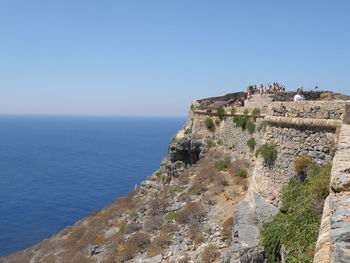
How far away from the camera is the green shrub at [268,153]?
12.4 m

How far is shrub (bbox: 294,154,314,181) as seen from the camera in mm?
10617

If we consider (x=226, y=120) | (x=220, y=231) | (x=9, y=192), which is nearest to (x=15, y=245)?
(x=9, y=192)

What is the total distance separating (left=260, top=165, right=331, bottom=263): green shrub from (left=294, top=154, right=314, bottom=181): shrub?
29cm

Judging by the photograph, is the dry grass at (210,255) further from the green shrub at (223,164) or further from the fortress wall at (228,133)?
the green shrub at (223,164)

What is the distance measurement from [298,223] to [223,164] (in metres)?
14.3

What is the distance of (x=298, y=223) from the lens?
840 cm

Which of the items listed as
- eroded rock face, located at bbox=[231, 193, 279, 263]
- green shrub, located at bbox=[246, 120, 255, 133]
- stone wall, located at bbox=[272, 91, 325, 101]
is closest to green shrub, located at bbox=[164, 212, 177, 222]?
eroded rock face, located at bbox=[231, 193, 279, 263]

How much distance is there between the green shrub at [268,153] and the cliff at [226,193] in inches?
3.9

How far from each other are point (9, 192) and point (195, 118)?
55.6m

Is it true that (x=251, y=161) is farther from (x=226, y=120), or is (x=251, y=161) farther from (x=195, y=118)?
(x=195, y=118)

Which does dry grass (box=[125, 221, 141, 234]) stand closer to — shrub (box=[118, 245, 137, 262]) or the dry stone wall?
shrub (box=[118, 245, 137, 262])

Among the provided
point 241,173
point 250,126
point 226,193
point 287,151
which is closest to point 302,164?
point 287,151

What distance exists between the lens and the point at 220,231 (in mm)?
14891

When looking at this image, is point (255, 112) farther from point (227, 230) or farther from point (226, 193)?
point (227, 230)
